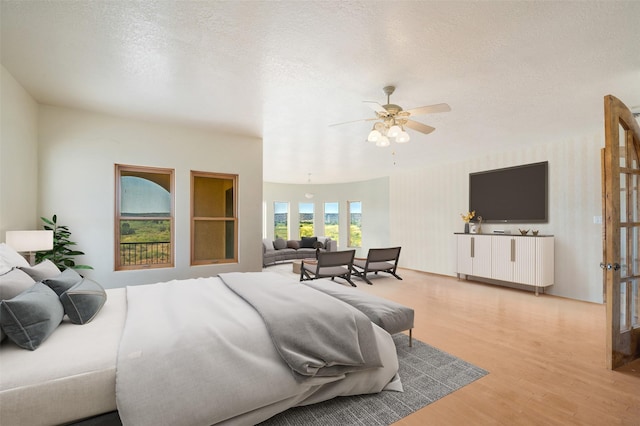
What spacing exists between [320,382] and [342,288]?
1.25 metres

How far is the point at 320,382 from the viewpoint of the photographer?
1.84 meters

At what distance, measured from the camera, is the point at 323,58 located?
8.07 ft

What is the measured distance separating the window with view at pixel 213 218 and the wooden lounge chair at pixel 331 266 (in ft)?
5.43

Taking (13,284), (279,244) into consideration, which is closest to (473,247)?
(279,244)

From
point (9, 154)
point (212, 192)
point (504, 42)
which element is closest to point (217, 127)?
point (212, 192)

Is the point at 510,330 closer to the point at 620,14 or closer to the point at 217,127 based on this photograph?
the point at 620,14

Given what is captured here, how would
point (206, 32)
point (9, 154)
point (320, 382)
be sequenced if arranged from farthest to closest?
1. point (9, 154)
2. point (206, 32)
3. point (320, 382)

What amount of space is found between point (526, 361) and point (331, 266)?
3.59m

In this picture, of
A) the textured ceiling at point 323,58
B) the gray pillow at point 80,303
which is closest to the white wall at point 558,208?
the textured ceiling at point 323,58

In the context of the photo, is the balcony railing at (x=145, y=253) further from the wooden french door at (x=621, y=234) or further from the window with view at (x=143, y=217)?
the wooden french door at (x=621, y=234)

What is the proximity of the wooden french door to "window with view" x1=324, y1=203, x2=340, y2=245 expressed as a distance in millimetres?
8314

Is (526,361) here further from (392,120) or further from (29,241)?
(29,241)


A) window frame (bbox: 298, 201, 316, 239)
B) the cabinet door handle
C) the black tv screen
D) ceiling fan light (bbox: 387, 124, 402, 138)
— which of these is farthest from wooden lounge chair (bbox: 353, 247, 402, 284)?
window frame (bbox: 298, 201, 316, 239)

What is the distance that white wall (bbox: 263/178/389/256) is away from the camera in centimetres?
927
